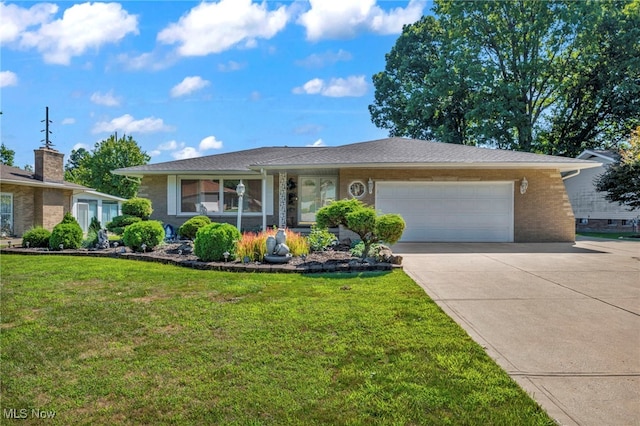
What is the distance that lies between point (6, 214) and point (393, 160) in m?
16.2

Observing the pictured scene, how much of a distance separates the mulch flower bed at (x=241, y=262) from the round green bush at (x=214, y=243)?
0.24 m

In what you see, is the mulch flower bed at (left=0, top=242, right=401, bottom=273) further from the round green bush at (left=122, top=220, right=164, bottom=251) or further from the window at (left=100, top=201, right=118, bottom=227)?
the window at (left=100, top=201, right=118, bottom=227)

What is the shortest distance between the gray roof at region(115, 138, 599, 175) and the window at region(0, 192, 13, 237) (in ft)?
19.0

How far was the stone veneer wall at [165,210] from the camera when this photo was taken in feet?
46.6

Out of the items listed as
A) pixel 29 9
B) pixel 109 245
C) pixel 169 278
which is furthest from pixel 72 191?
pixel 169 278

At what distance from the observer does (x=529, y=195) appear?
1215cm

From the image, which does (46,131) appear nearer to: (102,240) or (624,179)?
(102,240)

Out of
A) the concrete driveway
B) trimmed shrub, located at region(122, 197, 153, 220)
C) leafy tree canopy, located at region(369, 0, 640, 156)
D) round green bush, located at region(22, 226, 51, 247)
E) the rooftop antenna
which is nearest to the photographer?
the concrete driveway

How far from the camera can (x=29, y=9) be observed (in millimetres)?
8172

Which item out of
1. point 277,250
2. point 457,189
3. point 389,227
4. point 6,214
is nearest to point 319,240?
point 277,250

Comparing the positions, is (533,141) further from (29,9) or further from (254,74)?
(29,9)

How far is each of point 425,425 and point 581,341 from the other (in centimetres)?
234

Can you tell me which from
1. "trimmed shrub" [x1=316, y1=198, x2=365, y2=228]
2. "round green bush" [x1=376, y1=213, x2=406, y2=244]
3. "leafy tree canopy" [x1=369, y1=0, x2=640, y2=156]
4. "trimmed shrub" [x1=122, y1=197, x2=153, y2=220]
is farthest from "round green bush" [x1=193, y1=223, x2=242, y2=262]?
"leafy tree canopy" [x1=369, y1=0, x2=640, y2=156]

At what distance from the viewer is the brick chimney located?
16.5 meters
